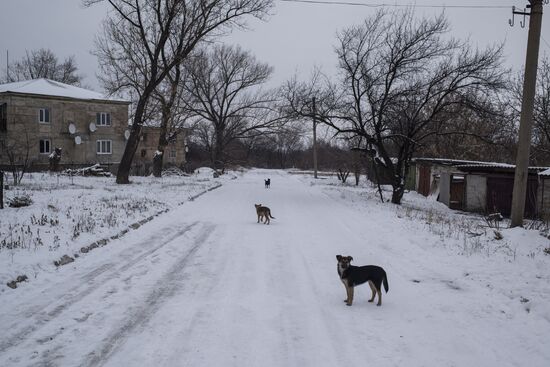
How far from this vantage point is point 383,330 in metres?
5.27

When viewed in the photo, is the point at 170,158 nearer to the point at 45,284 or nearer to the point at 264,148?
the point at 264,148

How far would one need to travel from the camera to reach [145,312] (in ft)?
18.5

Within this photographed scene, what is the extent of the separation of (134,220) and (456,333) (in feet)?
31.6

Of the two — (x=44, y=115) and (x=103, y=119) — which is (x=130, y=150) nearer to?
(x=44, y=115)

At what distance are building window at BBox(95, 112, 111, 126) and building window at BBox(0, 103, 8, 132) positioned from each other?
832cm

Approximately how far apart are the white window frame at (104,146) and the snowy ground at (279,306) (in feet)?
124

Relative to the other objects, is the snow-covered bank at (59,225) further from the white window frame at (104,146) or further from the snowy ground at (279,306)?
the white window frame at (104,146)

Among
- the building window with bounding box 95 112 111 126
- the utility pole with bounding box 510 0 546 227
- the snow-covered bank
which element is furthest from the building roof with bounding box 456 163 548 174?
the building window with bounding box 95 112 111 126

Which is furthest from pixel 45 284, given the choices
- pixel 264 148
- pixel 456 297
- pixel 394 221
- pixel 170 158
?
pixel 264 148

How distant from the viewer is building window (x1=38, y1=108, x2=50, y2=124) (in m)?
40.3

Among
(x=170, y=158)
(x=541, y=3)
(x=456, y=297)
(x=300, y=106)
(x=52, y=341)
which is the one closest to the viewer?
(x=52, y=341)

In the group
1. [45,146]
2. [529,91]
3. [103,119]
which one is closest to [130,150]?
[45,146]

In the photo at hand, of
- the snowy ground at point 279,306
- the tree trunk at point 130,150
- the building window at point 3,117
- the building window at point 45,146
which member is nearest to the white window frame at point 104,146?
the building window at point 45,146

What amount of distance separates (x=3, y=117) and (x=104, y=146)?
9.65 m
